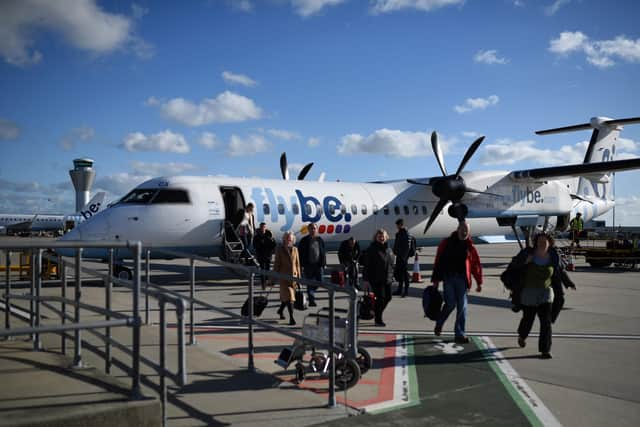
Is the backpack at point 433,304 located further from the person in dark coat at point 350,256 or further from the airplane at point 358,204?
the airplane at point 358,204

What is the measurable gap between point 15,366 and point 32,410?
5.51 ft

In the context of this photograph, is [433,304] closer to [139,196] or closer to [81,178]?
[139,196]

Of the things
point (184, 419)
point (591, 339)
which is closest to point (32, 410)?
point (184, 419)

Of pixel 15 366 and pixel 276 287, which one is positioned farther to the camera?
pixel 276 287

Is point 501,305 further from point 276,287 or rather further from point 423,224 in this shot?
point 423,224

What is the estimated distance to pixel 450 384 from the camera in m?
5.54

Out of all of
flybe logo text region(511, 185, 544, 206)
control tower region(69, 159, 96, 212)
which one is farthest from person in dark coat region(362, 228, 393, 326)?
control tower region(69, 159, 96, 212)

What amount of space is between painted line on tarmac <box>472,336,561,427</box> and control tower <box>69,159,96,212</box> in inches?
4431

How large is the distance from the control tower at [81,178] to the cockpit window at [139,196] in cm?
10257

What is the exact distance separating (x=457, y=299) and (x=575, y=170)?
13.9m

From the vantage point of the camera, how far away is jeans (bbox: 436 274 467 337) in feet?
24.6

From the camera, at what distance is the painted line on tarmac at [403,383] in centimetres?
478

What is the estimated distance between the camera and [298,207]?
16.2m

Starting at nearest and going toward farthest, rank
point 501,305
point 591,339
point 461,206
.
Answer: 1. point 591,339
2. point 501,305
3. point 461,206
